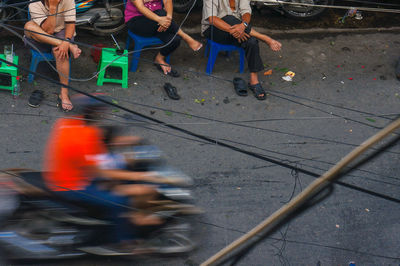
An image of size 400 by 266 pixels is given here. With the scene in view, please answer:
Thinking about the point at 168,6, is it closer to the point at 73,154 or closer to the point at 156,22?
the point at 156,22

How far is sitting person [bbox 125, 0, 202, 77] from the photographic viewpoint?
19.1ft

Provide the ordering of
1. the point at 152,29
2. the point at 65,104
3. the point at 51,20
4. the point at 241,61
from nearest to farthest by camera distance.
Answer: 1. the point at 51,20
2. the point at 65,104
3. the point at 152,29
4. the point at 241,61

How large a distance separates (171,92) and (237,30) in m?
1.06

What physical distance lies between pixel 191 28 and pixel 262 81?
1419mm

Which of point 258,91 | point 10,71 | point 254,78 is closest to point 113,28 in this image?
point 10,71

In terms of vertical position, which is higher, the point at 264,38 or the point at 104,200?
the point at 264,38

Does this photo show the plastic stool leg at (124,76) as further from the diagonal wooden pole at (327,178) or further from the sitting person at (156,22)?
the diagonal wooden pole at (327,178)

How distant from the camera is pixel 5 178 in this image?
3988 mm

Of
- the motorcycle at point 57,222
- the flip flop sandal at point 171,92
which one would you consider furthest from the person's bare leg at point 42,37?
the motorcycle at point 57,222

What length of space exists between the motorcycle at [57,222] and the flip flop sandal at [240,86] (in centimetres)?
226

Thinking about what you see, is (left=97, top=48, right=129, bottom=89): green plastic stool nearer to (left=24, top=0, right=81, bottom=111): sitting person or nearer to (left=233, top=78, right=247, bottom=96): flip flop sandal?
(left=24, top=0, right=81, bottom=111): sitting person

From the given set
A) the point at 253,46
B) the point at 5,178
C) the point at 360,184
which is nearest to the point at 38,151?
the point at 5,178

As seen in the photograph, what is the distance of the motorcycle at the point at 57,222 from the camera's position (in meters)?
3.79

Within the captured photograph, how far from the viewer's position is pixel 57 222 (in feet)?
12.6
